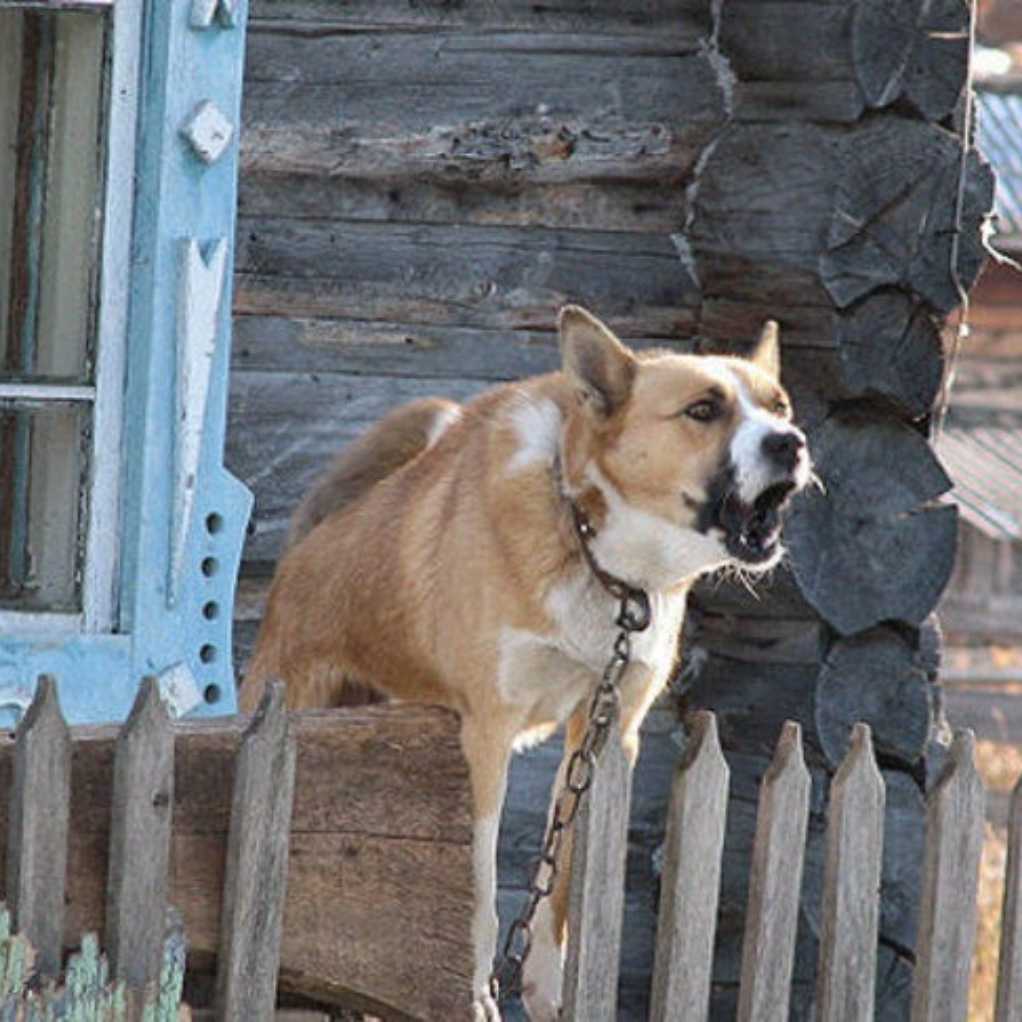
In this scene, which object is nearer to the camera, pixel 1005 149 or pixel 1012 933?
pixel 1012 933

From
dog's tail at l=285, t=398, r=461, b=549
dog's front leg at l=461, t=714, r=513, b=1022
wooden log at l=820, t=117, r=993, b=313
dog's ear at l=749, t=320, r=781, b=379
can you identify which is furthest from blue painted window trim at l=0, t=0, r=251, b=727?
wooden log at l=820, t=117, r=993, b=313

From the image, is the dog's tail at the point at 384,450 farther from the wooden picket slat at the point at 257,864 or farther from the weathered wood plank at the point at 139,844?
the weathered wood plank at the point at 139,844

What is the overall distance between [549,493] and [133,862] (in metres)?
1.41

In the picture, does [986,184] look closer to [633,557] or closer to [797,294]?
[797,294]

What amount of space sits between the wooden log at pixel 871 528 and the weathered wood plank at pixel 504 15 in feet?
2.97

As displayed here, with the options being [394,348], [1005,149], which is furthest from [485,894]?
[1005,149]

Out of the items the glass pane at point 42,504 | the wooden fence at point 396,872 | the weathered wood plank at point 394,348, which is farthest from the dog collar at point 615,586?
the weathered wood plank at point 394,348

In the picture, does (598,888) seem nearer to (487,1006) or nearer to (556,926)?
(487,1006)

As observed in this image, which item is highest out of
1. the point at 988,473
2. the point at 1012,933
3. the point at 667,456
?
the point at 667,456

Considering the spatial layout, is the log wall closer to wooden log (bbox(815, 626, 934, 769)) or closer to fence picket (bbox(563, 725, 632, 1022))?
wooden log (bbox(815, 626, 934, 769))

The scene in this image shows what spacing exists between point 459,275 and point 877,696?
124cm

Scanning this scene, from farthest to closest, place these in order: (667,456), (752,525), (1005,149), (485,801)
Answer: (1005,149) < (485,801) < (667,456) < (752,525)

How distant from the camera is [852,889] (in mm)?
4973

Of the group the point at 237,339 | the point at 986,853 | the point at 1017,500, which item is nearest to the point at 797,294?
the point at 237,339
